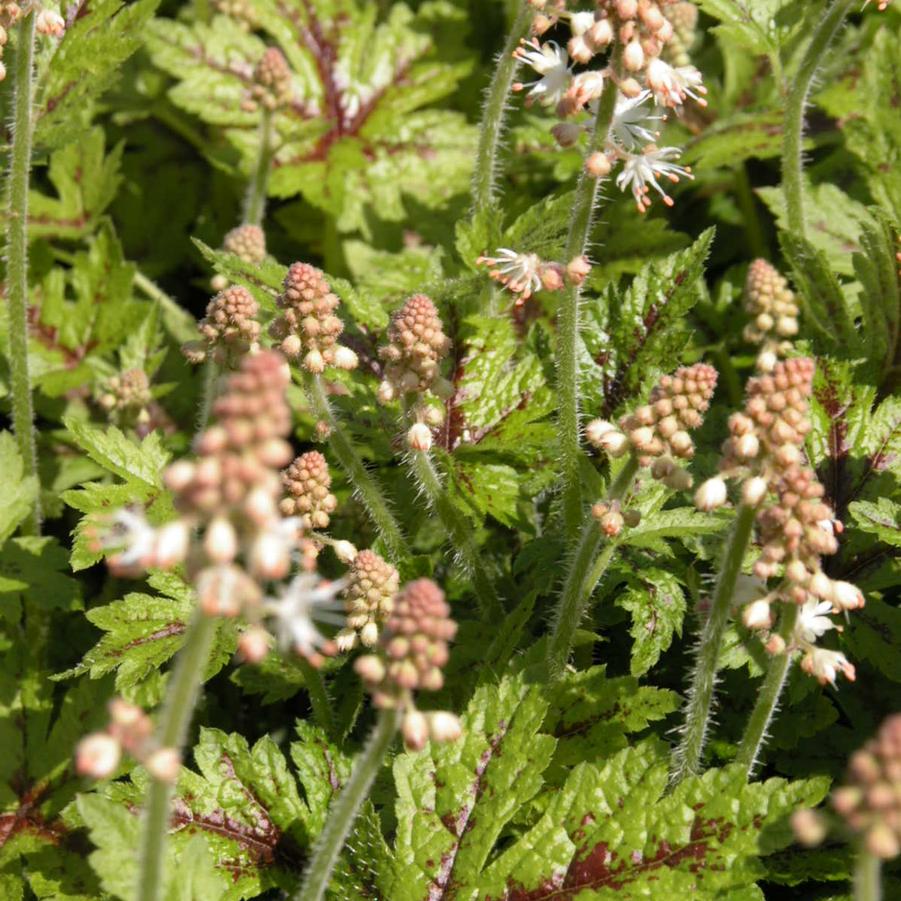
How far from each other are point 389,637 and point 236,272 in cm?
275

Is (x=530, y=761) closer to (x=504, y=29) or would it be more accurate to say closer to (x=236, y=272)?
(x=236, y=272)

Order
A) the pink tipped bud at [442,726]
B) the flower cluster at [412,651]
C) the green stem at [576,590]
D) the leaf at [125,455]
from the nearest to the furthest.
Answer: the flower cluster at [412,651]
the pink tipped bud at [442,726]
the green stem at [576,590]
the leaf at [125,455]

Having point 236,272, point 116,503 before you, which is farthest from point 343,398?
point 116,503

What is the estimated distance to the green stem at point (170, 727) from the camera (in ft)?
8.33

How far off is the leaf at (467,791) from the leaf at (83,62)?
11.4 feet

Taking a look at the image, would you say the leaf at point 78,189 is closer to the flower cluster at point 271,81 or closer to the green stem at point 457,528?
the flower cluster at point 271,81

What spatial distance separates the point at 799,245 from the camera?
545 centimetres

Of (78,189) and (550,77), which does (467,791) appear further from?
(78,189)

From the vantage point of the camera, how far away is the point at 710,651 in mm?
3812

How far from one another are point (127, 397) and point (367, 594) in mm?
2424

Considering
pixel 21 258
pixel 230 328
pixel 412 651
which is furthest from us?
pixel 21 258

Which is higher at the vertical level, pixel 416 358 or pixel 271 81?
pixel 271 81

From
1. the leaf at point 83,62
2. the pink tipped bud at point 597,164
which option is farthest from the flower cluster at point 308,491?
the leaf at point 83,62

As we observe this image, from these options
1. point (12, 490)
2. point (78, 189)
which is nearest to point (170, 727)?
point (12, 490)
